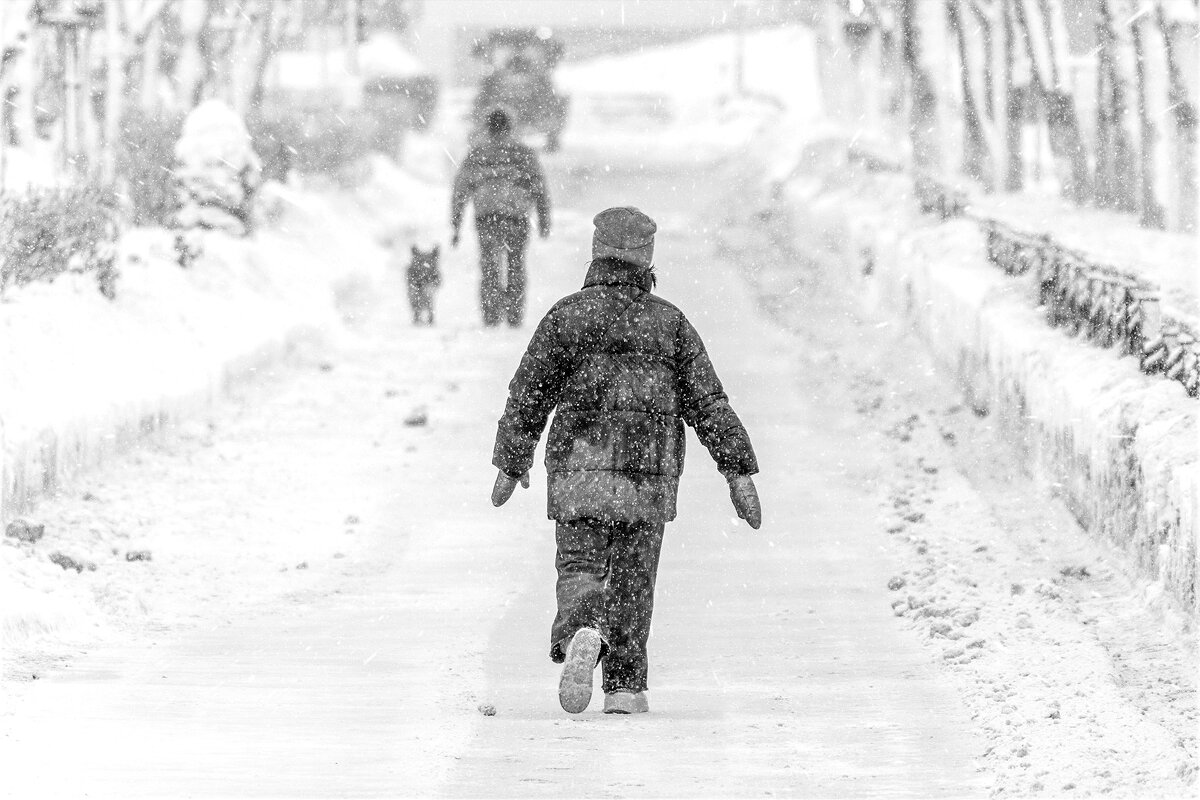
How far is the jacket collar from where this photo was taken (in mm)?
6723

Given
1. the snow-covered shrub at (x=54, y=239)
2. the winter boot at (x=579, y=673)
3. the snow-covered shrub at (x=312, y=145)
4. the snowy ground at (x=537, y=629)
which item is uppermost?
the snow-covered shrub at (x=54, y=239)

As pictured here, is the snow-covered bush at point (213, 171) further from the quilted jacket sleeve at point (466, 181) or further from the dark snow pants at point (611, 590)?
the dark snow pants at point (611, 590)

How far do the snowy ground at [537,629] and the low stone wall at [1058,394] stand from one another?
0.19 m

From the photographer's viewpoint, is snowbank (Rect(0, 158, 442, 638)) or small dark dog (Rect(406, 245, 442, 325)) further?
small dark dog (Rect(406, 245, 442, 325))

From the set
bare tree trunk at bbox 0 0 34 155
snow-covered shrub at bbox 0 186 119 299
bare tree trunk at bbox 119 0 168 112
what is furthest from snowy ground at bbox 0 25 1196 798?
bare tree trunk at bbox 119 0 168 112

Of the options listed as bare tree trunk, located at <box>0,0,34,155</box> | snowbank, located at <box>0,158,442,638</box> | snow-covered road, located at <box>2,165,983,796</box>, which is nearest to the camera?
snow-covered road, located at <box>2,165,983,796</box>

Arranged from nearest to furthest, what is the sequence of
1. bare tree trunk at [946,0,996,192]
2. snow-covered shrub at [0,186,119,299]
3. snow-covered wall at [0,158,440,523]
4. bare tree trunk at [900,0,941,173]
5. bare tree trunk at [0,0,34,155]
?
snow-covered wall at [0,158,440,523], snow-covered shrub at [0,186,119,299], bare tree trunk at [0,0,34,155], bare tree trunk at [900,0,941,173], bare tree trunk at [946,0,996,192]

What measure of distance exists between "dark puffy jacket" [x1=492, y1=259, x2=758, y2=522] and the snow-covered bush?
10.9m

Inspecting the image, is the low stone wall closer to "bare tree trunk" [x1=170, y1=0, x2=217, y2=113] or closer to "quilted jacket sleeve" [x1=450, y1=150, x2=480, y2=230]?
"quilted jacket sleeve" [x1=450, y1=150, x2=480, y2=230]

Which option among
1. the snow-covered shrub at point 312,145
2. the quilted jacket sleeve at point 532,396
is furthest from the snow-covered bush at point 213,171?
the quilted jacket sleeve at point 532,396

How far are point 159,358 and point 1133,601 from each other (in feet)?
20.7

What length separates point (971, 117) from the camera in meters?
25.5

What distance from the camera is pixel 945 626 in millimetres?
7680

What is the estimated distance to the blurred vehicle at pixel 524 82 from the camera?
47.1m
